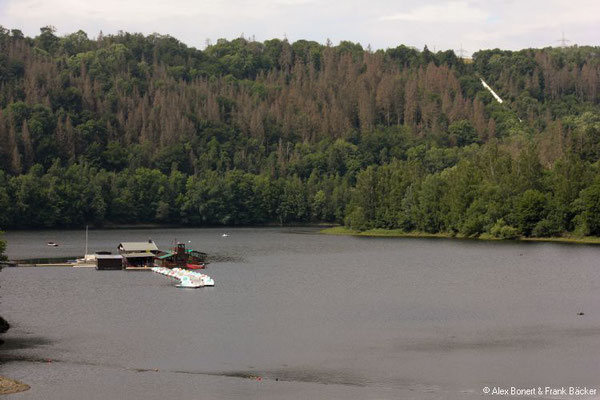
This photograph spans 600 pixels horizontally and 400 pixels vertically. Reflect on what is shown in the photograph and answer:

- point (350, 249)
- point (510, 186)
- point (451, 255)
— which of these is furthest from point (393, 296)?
point (510, 186)

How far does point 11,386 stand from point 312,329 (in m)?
26.0

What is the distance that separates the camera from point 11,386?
5191 cm

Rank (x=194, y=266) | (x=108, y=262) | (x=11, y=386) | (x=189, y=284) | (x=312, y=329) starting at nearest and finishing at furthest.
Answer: (x=11, y=386)
(x=312, y=329)
(x=189, y=284)
(x=194, y=266)
(x=108, y=262)

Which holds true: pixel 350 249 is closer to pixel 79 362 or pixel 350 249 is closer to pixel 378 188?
pixel 378 188

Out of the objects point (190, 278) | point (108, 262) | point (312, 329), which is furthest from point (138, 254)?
point (312, 329)

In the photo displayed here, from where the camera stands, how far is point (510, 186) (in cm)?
16438

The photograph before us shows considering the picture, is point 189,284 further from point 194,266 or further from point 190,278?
point 194,266

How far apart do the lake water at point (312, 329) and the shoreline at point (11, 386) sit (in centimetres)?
67

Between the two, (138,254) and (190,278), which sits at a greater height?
(138,254)

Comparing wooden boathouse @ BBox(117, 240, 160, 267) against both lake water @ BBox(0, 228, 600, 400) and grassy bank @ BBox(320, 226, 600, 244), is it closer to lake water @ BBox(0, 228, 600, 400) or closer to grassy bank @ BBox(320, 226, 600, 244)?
lake water @ BBox(0, 228, 600, 400)

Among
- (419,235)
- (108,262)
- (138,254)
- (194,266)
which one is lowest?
(194,266)

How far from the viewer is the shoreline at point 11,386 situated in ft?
168

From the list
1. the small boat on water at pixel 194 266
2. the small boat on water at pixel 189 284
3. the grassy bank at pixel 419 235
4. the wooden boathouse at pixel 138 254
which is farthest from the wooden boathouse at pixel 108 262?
the grassy bank at pixel 419 235

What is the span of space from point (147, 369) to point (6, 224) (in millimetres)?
148471
